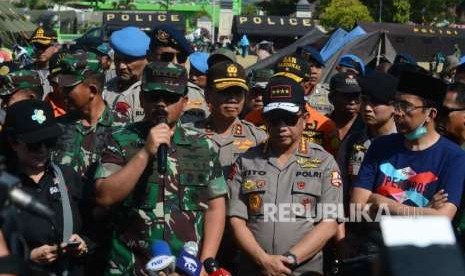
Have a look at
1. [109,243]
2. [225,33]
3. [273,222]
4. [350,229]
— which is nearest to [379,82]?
[350,229]

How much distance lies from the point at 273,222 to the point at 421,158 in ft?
2.89

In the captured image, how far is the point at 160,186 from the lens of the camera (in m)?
4.04

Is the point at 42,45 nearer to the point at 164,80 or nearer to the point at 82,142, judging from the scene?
the point at 82,142

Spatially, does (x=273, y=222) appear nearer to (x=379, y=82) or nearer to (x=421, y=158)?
(x=421, y=158)

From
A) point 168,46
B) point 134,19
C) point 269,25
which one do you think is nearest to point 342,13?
point 269,25

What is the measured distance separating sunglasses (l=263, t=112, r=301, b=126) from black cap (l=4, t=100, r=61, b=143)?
4.02 ft

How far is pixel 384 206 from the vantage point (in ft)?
14.6

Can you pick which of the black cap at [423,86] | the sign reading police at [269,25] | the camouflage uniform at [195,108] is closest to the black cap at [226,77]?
the camouflage uniform at [195,108]

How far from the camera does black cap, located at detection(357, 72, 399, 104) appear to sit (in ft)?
17.8

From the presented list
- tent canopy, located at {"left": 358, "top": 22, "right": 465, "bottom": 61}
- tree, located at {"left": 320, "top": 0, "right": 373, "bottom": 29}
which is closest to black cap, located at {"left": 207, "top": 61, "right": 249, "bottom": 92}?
tent canopy, located at {"left": 358, "top": 22, "right": 465, "bottom": 61}

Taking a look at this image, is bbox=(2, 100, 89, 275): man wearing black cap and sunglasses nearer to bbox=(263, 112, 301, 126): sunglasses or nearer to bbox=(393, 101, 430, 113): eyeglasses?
bbox=(263, 112, 301, 126): sunglasses

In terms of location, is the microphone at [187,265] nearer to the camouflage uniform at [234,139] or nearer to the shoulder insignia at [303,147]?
the shoulder insignia at [303,147]

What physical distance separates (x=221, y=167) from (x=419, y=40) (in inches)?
425

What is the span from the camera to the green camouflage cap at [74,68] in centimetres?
513
